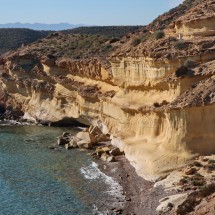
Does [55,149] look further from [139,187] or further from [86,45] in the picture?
[86,45]

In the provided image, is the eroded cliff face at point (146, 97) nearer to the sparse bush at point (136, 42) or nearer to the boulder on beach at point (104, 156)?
the boulder on beach at point (104, 156)

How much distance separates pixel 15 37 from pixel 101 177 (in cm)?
9589

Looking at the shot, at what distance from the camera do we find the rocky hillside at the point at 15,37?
12012 centimetres

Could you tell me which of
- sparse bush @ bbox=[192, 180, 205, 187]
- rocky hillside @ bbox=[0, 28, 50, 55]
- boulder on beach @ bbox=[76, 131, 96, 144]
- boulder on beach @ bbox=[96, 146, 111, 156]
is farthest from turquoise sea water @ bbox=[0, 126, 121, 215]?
rocky hillside @ bbox=[0, 28, 50, 55]

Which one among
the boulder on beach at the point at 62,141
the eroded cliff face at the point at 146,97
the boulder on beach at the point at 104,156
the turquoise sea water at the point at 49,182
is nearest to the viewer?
the turquoise sea water at the point at 49,182

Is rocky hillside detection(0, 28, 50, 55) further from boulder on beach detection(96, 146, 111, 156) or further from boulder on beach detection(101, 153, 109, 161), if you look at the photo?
boulder on beach detection(101, 153, 109, 161)

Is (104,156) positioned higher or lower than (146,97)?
lower

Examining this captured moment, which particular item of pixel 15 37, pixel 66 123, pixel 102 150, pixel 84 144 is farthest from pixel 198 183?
pixel 15 37

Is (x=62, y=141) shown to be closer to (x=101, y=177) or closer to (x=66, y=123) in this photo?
(x=66, y=123)

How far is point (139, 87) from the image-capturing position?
4566cm

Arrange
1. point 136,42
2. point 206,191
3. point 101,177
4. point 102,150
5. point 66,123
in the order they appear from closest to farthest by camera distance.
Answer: point 206,191 < point 101,177 < point 102,150 < point 136,42 < point 66,123

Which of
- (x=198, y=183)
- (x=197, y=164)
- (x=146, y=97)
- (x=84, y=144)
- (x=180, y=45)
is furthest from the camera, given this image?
(x=84, y=144)

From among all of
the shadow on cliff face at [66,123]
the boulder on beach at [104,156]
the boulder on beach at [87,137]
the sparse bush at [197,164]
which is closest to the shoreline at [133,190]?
the boulder on beach at [104,156]

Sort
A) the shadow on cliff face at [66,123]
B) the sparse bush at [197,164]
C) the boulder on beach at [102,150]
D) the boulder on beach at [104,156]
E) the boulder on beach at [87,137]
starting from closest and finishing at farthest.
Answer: the sparse bush at [197,164], the boulder on beach at [104,156], the boulder on beach at [102,150], the boulder on beach at [87,137], the shadow on cliff face at [66,123]
